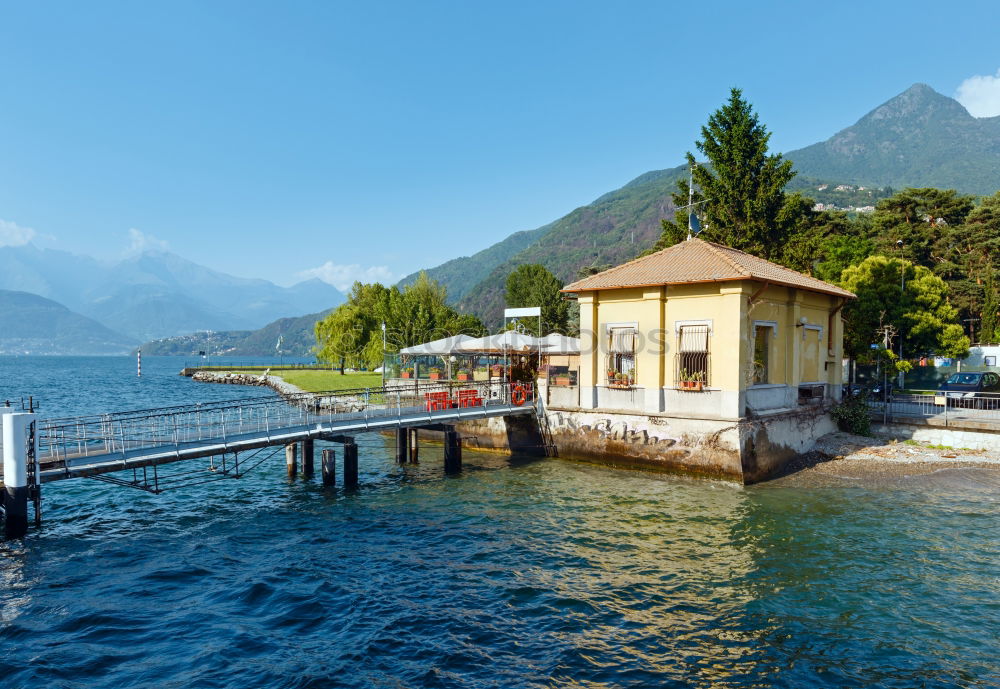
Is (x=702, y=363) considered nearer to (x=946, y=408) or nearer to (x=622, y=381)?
(x=622, y=381)

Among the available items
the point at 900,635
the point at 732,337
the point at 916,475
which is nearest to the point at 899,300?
the point at 916,475

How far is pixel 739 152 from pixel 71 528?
39.0 m

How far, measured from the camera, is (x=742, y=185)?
37906 millimetres

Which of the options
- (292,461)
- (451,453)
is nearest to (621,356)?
(451,453)

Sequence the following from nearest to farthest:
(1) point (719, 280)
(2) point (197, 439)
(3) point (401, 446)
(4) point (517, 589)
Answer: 1. (4) point (517, 589)
2. (2) point (197, 439)
3. (1) point (719, 280)
4. (3) point (401, 446)

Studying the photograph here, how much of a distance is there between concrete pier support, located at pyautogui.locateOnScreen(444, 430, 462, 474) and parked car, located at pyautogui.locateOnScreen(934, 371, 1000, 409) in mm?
19896

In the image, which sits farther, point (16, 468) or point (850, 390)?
point (850, 390)

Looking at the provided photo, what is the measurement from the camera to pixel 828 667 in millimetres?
8578

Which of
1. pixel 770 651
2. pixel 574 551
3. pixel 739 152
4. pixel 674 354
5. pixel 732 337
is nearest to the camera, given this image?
pixel 770 651

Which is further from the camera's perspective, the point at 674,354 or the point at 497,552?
the point at 674,354

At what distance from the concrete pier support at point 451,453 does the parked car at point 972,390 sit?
19.9 m

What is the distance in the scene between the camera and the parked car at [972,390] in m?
24.6

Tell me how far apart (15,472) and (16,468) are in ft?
0.33

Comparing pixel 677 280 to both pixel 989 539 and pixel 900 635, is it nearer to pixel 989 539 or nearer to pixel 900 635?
pixel 989 539
